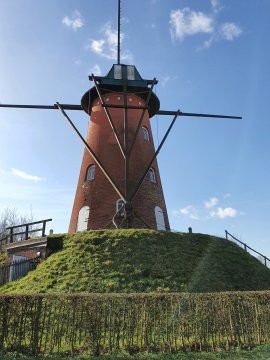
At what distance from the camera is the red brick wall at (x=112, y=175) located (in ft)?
65.7

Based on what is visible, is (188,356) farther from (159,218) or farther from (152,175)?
(152,175)

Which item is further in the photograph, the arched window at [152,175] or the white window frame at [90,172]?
the arched window at [152,175]

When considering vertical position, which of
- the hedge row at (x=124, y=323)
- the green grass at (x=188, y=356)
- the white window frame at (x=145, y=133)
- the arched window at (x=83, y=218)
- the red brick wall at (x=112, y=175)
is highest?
the white window frame at (x=145, y=133)

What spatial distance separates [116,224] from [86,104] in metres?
8.82

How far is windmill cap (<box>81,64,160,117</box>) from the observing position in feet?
73.2

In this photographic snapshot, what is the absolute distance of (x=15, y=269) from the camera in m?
16.2

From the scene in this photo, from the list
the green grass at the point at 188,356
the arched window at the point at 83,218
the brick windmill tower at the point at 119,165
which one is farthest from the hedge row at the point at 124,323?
the arched window at the point at 83,218

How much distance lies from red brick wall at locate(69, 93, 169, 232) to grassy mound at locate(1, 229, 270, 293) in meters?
3.54

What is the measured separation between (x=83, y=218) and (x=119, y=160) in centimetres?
364

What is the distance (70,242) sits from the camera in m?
15.9

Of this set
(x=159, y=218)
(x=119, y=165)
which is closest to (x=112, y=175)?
(x=119, y=165)

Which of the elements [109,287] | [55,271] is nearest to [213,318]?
[109,287]

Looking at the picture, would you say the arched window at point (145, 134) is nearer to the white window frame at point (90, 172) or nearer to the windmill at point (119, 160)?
the windmill at point (119, 160)

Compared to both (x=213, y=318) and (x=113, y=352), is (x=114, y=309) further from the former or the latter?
(x=213, y=318)
